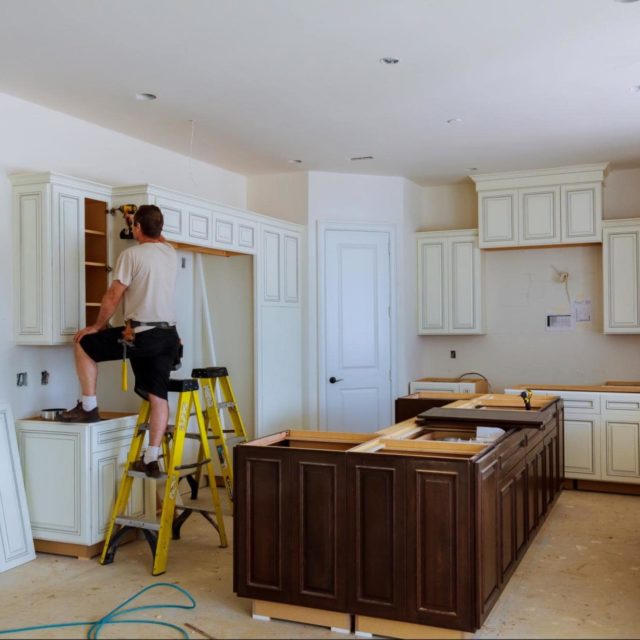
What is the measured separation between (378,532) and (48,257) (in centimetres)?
275

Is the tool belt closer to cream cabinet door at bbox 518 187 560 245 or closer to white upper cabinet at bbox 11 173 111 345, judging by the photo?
white upper cabinet at bbox 11 173 111 345

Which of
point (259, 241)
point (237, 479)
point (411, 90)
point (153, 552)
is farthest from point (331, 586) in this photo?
point (259, 241)

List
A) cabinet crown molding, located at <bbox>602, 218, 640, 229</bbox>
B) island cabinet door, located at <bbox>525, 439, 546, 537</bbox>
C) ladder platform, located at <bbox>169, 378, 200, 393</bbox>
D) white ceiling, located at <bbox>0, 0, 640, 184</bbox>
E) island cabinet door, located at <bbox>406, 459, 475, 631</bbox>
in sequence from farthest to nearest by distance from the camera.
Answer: cabinet crown molding, located at <bbox>602, 218, 640, 229</bbox> < ladder platform, located at <bbox>169, 378, 200, 393</bbox> < island cabinet door, located at <bbox>525, 439, 546, 537</bbox> < white ceiling, located at <bbox>0, 0, 640, 184</bbox> < island cabinet door, located at <bbox>406, 459, 475, 631</bbox>

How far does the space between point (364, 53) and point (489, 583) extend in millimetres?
2891

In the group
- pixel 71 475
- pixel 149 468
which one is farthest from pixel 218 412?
pixel 71 475

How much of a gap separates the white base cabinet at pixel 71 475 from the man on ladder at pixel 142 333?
15 centimetres

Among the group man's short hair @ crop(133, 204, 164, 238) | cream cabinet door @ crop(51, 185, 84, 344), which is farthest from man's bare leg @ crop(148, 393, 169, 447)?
man's short hair @ crop(133, 204, 164, 238)

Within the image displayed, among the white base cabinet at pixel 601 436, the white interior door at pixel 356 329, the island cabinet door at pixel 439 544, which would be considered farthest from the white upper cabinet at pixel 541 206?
the island cabinet door at pixel 439 544

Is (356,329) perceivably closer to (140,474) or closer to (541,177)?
(541,177)

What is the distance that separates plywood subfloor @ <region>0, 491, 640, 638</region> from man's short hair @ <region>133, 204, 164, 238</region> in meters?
2.05

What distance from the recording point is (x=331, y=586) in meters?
3.27

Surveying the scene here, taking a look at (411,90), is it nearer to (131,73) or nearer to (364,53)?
(364,53)

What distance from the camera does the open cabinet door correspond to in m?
4.28

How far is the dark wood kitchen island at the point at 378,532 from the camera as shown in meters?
3.08
